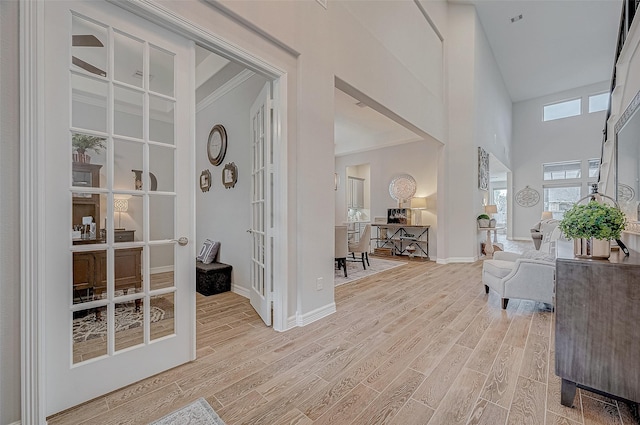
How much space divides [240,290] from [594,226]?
355 centimetres

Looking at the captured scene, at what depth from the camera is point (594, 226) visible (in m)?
1.57

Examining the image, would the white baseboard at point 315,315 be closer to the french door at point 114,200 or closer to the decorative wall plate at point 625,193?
the french door at point 114,200

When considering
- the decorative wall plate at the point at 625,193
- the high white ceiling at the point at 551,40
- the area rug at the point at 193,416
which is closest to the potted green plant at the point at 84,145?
the area rug at the point at 193,416

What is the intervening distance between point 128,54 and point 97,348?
1.81 meters

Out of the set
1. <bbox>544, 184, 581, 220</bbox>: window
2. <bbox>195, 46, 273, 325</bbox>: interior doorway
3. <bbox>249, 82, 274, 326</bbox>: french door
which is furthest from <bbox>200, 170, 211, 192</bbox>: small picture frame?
<bbox>544, 184, 581, 220</bbox>: window

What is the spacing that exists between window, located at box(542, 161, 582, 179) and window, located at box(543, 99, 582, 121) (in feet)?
5.71

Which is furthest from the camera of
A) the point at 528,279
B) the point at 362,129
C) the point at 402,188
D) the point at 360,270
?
the point at 362,129

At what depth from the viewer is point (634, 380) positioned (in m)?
1.38

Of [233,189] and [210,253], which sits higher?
[233,189]

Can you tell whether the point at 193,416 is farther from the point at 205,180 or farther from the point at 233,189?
the point at 205,180

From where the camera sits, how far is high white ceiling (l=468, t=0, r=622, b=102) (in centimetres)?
630

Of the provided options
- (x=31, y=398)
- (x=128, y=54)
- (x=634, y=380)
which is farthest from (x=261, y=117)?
(x=634, y=380)

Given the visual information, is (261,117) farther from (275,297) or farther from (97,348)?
(97,348)

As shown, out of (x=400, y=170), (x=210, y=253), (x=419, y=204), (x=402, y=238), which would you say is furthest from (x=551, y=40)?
(x=210, y=253)
